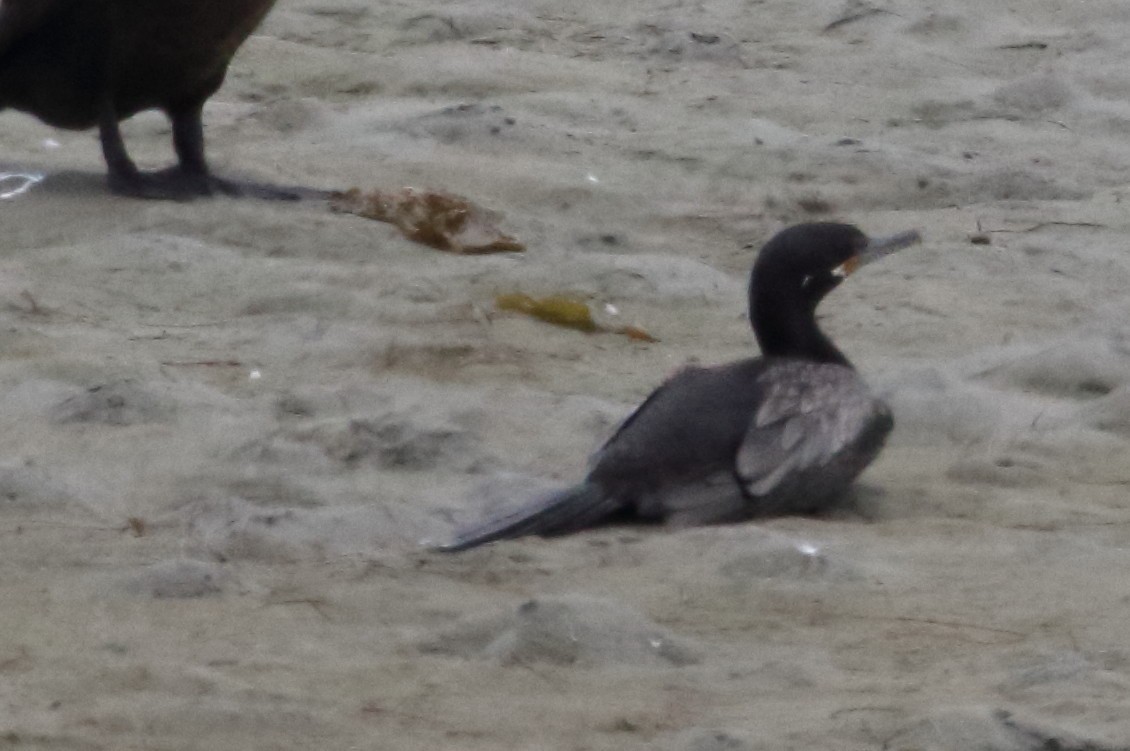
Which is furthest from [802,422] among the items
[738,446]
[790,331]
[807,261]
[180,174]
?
[180,174]

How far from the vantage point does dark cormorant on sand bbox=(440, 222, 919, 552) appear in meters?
4.40

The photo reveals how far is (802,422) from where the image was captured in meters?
4.63

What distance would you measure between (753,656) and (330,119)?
4221 mm

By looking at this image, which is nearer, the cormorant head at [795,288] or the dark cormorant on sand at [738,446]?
the dark cormorant on sand at [738,446]

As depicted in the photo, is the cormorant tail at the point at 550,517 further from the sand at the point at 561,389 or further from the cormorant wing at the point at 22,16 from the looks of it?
the cormorant wing at the point at 22,16

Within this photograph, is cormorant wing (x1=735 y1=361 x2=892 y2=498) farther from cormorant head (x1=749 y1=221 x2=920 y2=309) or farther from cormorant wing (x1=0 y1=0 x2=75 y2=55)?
cormorant wing (x1=0 y1=0 x2=75 y2=55)

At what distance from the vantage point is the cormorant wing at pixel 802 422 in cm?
452

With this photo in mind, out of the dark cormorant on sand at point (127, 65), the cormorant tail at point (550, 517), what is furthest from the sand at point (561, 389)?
the dark cormorant on sand at point (127, 65)

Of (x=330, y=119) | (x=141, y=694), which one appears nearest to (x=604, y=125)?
(x=330, y=119)

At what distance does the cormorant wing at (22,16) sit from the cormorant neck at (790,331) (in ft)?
9.01

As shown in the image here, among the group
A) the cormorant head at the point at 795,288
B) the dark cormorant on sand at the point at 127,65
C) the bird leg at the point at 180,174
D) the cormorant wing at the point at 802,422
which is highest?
the cormorant head at the point at 795,288

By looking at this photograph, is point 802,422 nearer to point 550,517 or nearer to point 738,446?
point 738,446

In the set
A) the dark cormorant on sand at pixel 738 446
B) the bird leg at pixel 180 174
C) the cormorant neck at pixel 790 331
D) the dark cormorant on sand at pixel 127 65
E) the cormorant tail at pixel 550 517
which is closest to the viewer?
the cormorant tail at pixel 550 517

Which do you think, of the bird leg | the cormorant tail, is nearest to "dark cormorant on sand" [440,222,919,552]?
the cormorant tail
